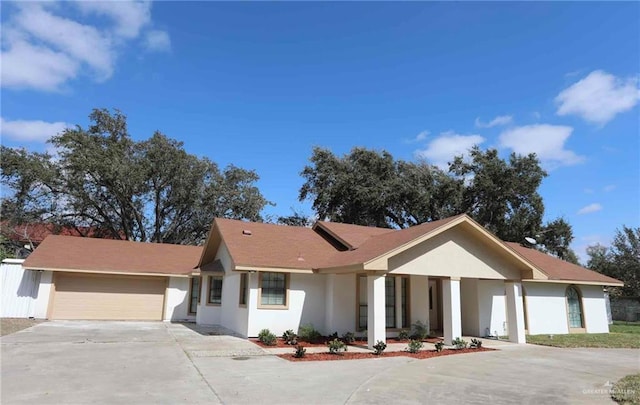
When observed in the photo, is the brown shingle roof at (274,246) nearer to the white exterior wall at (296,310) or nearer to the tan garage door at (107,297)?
the white exterior wall at (296,310)

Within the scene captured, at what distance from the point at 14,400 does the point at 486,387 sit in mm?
8038

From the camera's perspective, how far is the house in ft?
47.8

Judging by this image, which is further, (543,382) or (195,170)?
(195,170)

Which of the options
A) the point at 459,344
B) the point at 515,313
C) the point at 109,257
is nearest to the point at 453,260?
the point at 459,344

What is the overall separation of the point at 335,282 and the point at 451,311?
416 centimetres

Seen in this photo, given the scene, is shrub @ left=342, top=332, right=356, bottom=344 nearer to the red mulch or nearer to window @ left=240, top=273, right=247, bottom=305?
the red mulch

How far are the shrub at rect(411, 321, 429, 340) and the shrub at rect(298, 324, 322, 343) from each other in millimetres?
3823

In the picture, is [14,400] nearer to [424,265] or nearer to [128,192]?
[424,265]

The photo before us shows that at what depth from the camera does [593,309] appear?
21.1 metres

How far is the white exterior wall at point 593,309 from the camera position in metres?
20.7

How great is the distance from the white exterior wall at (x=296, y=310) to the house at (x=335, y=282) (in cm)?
4

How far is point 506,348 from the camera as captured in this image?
14148 mm

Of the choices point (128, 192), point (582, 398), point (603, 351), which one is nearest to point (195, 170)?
point (128, 192)

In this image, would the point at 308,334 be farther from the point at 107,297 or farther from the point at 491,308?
Result: the point at 107,297
